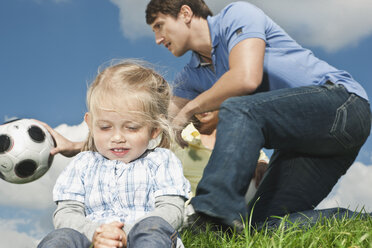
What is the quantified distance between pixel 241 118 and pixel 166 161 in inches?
23.5

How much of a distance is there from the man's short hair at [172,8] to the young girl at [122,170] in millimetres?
1929

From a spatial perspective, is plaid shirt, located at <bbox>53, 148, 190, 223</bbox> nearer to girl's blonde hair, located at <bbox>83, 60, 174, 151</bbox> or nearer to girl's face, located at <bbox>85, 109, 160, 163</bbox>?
girl's face, located at <bbox>85, 109, 160, 163</bbox>

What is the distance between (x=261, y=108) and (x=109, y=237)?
1.41 m

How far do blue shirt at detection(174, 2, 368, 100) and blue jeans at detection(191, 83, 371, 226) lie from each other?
161 mm

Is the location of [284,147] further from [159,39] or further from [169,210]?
[159,39]

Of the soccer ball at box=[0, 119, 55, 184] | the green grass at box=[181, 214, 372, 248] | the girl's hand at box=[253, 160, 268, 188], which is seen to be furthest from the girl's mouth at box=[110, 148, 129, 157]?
the soccer ball at box=[0, 119, 55, 184]

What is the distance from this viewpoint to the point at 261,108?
310 cm

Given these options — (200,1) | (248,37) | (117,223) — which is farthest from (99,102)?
(200,1)

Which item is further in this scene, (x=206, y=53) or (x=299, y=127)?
(x=206, y=53)

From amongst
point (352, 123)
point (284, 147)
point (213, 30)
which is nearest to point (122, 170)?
point (284, 147)

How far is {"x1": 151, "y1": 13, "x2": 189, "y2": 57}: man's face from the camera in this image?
4.71m

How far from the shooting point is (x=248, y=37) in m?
3.94

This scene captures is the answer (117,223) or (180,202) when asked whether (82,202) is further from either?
(180,202)

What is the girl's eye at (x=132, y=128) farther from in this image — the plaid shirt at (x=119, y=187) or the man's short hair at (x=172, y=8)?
the man's short hair at (x=172, y=8)
